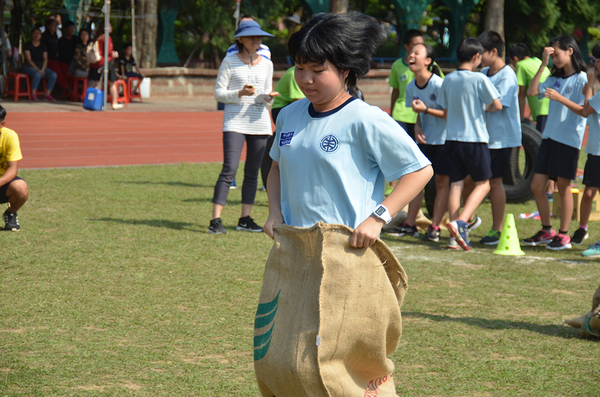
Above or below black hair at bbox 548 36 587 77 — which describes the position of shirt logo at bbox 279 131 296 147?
below

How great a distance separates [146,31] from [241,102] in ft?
62.3

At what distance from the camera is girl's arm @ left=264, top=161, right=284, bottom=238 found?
9.04 feet

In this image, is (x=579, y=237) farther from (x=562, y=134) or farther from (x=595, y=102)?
(x=595, y=102)

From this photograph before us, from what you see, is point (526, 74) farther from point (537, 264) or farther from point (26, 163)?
point (26, 163)

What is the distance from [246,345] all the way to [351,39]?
213 cm

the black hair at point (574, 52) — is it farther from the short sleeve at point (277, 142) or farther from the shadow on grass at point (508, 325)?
the short sleeve at point (277, 142)

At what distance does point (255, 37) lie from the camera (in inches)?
270

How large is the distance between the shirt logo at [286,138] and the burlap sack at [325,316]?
12.8 inches

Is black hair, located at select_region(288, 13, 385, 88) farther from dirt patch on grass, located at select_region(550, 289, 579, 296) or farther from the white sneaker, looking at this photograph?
the white sneaker

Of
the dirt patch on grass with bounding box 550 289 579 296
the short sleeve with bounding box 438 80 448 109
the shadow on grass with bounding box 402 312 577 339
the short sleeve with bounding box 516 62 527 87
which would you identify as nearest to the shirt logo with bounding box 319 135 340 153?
the shadow on grass with bounding box 402 312 577 339

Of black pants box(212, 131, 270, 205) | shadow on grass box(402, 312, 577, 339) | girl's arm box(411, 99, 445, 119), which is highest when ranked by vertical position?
girl's arm box(411, 99, 445, 119)

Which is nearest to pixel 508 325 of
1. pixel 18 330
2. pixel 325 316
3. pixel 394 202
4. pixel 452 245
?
pixel 452 245

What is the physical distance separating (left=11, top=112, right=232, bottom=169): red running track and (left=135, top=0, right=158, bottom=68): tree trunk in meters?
6.38

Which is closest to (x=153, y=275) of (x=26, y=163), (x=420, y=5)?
(x=26, y=163)
